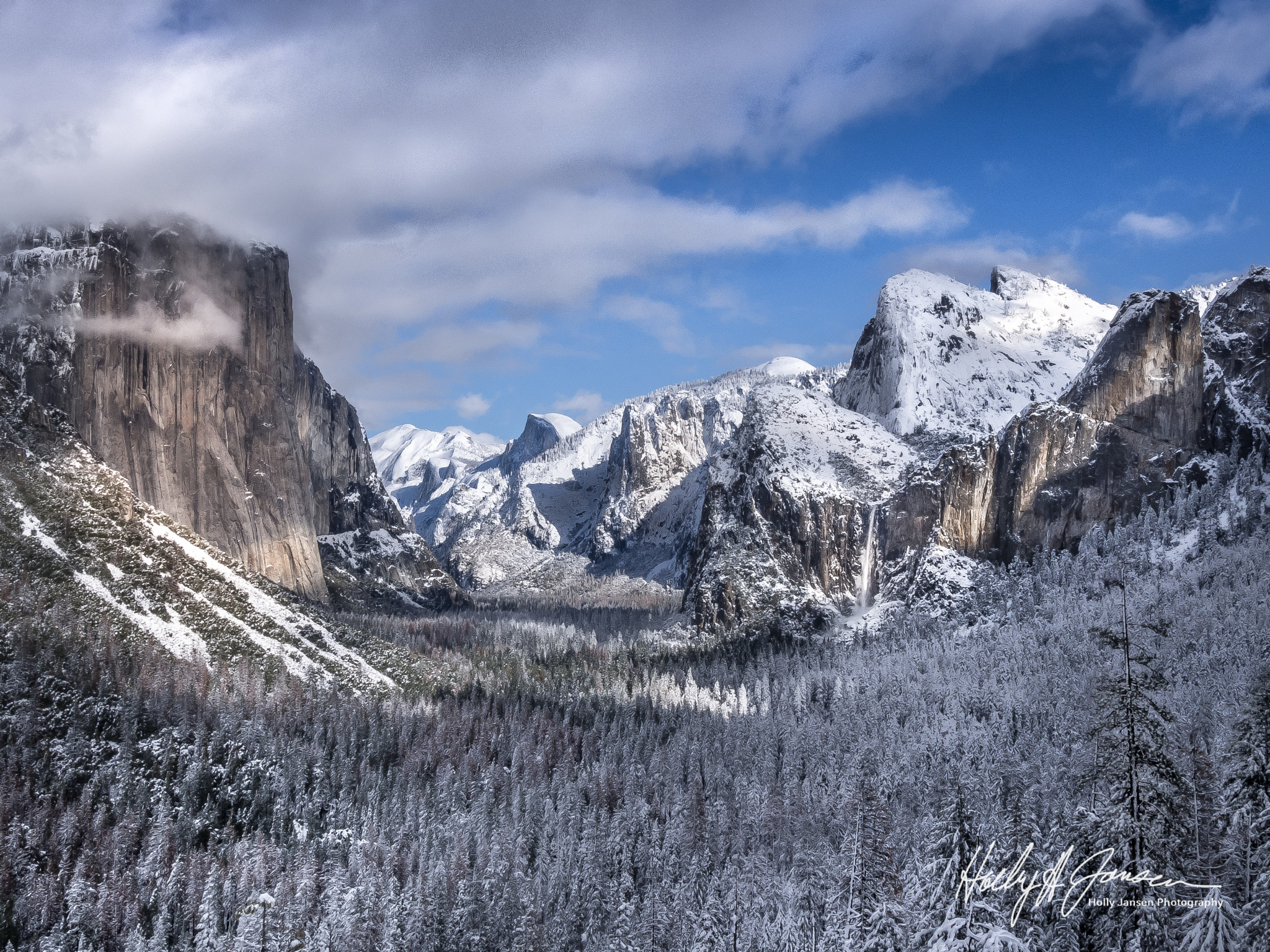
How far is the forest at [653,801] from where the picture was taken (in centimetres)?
3509

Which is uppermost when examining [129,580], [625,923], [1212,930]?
[129,580]

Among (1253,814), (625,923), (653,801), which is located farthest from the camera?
(653,801)

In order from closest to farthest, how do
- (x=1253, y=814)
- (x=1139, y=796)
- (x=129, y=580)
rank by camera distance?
1. (x=1139, y=796)
2. (x=1253, y=814)
3. (x=129, y=580)

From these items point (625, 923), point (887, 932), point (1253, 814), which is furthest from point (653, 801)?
point (1253, 814)

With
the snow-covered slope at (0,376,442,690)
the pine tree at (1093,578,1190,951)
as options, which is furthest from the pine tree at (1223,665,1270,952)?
the snow-covered slope at (0,376,442,690)

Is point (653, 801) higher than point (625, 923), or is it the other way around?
point (653, 801)
